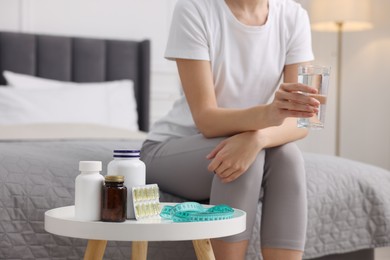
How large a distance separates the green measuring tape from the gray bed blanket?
0.48 metres

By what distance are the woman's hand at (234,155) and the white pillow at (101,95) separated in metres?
2.11

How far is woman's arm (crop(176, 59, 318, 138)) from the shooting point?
1630 millimetres

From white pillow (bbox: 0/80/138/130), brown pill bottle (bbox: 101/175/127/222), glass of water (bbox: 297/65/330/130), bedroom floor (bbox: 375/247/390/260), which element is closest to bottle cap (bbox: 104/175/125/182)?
brown pill bottle (bbox: 101/175/127/222)

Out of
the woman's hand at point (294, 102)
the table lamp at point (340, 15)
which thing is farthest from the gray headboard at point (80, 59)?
the woman's hand at point (294, 102)

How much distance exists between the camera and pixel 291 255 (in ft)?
5.77

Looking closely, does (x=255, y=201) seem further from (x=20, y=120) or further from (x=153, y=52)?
(x=153, y=52)

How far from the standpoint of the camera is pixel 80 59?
14.2 ft

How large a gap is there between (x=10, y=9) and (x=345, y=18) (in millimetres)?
1956

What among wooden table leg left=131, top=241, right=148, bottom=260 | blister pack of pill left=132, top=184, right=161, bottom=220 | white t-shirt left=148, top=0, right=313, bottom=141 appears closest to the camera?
blister pack of pill left=132, top=184, right=161, bottom=220

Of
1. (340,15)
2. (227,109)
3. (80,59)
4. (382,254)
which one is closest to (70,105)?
(80,59)

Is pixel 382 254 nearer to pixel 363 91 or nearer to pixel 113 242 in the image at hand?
pixel 363 91

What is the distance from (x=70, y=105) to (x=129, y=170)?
2.42m

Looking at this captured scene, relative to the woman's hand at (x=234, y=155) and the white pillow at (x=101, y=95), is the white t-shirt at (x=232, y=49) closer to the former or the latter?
the woman's hand at (x=234, y=155)

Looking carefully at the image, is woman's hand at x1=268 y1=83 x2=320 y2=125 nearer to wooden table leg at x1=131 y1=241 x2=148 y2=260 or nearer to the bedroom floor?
wooden table leg at x1=131 y1=241 x2=148 y2=260
